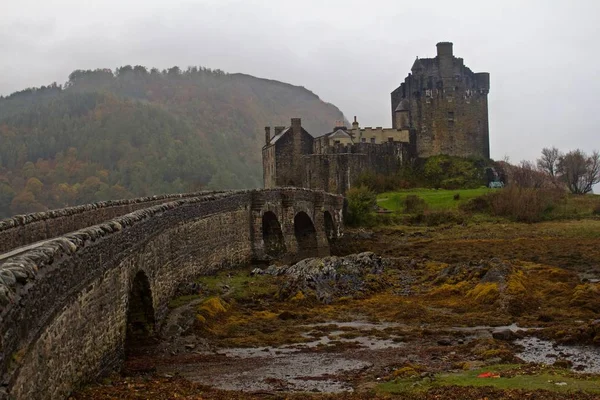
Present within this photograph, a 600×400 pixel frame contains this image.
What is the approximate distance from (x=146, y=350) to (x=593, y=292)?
14.5 metres

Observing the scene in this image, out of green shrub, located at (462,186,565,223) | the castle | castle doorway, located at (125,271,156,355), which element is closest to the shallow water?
castle doorway, located at (125,271,156,355)

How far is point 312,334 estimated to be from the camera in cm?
2088

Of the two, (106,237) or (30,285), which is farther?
(106,237)

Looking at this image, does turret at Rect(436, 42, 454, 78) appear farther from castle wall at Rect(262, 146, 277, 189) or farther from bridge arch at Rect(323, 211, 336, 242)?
bridge arch at Rect(323, 211, 336, 242)

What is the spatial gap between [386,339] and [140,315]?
6.33m

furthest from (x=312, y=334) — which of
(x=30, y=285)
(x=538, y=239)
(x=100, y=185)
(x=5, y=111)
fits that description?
(x=5, y=111)

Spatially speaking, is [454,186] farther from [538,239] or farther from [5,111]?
[5,111]

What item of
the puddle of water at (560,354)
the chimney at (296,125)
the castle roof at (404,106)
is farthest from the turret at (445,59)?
the puddle of water at (560,354)

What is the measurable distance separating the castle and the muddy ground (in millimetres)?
31996

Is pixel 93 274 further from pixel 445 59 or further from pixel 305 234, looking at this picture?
pixel 445 59

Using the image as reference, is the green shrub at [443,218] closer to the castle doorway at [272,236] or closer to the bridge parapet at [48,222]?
the castle doorway at [272,236]

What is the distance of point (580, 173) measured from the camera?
76875 mm

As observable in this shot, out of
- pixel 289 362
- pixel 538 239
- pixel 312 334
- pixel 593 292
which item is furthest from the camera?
pixel 538 239

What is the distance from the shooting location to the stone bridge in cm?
891
